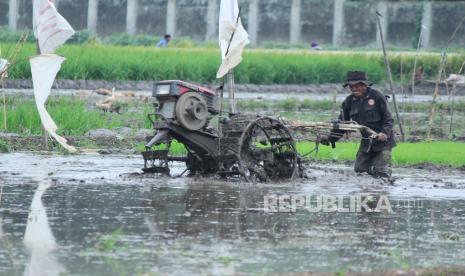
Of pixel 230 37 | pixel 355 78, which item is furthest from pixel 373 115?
pixel 230 37

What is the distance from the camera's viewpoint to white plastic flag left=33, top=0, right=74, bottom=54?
15.2 m

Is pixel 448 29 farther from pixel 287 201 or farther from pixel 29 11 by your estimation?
pixel 287 201

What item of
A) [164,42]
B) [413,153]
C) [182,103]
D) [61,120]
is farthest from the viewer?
[164,42]

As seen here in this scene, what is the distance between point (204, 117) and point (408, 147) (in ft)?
22.4

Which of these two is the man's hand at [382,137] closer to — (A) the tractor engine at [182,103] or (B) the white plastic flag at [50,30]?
(A) the tractor engine at [182,103]

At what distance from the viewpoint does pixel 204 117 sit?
14336 millimetres

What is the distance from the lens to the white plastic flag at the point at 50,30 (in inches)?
598

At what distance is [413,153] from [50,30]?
680 cm

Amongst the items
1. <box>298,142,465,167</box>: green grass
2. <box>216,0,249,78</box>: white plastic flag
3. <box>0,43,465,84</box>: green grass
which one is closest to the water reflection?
<box>216,0,249,78</box>: white plastic flag

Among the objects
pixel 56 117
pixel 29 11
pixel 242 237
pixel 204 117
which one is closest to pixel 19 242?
pixel 242 237

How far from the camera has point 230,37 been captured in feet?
50.5

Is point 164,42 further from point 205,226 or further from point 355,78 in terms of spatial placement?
point 205,226

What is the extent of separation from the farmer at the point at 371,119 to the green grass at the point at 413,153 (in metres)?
2.46

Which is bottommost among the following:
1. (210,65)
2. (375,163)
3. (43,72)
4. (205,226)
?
(205,226)
